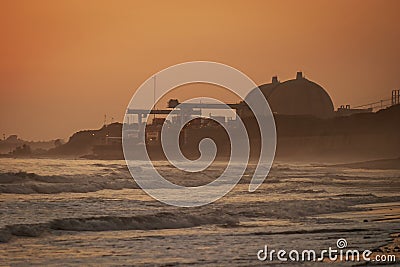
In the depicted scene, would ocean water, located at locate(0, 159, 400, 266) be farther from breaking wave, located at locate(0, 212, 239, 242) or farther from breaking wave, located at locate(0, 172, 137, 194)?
breaking wave, located at locate(0, 172, 137, 194)

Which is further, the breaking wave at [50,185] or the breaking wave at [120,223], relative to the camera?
the breaking wave at [50,185]

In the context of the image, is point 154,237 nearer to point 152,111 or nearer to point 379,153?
point 379,153

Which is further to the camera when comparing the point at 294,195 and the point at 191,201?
the point at 294,195

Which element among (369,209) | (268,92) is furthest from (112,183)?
(268,92)

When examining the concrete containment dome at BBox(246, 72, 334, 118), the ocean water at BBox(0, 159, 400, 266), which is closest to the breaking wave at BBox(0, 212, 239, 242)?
the ocean water at BBox(0, 159, 400, 266)

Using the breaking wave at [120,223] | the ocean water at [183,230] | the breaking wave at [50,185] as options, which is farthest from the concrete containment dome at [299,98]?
the breaking wave at [120,223]

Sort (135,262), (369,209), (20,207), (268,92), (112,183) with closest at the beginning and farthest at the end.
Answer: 1. (135,262)
2. (369,209)
3. (20,207)
4. (112,183)
5. (268,92)

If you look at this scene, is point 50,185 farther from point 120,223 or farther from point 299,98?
point 299,98

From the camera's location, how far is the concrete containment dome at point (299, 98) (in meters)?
133

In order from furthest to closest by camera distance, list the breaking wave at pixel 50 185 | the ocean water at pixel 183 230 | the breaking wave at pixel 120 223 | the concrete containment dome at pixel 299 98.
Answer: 1. the concrete containment dome at pixel 299 98
2. the breaking wave at pixel 50 185
3. the breaking wave at pixel 120 223
4. the ocean water at pixel 183 230

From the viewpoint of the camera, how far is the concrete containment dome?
13338 centimetres

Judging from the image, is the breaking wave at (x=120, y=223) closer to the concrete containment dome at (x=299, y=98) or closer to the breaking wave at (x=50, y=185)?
the breaking wave at (x=50, y=185)

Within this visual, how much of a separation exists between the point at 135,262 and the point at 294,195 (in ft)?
53.0

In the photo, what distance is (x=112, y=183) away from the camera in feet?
116
